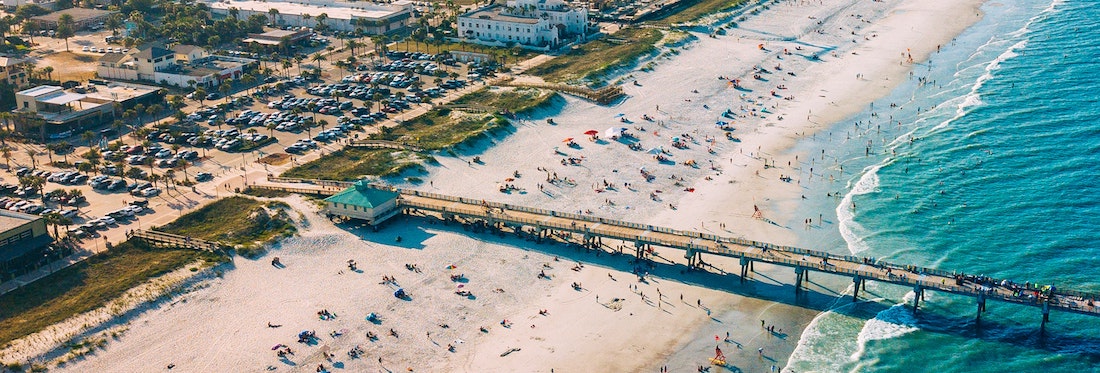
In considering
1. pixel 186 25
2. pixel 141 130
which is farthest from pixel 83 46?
pixel 141 130

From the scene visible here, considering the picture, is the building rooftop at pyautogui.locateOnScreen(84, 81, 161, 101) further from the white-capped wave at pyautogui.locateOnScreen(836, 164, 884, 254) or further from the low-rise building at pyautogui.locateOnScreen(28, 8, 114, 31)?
the white-capped wave at pyautogui.locateOnScreen(836, 164, 884, 254)

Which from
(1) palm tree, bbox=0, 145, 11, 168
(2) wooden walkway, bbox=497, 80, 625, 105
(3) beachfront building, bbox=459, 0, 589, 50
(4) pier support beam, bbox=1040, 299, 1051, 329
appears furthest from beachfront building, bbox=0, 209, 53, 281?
(3) beachfront building, bbox=459, 0, 589, 50

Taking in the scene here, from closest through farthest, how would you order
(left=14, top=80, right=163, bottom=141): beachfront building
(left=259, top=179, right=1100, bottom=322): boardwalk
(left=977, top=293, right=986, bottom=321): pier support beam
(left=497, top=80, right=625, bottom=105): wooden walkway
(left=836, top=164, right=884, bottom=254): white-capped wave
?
1. (left=259, top=179, right=1100, bottom=322): boardwalk
2. (left=977, top=293, right=986, bottom=321): pier support beam
3. (left=836, top=164, right=884, bottom=254): white-capped wave
4. (left=14, top=80, right=163, bottom=141): beachfront building
5. (left=497, top=80, right=625, bottom=105): wooden walkway

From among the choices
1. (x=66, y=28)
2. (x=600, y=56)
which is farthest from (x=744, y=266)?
(x=66, y=28)

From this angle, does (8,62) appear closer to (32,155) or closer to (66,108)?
(66,108)

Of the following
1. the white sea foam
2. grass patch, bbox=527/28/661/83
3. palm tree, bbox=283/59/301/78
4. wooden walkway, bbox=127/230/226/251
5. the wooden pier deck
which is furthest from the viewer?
palm tree, bbox=283/59/301/78
